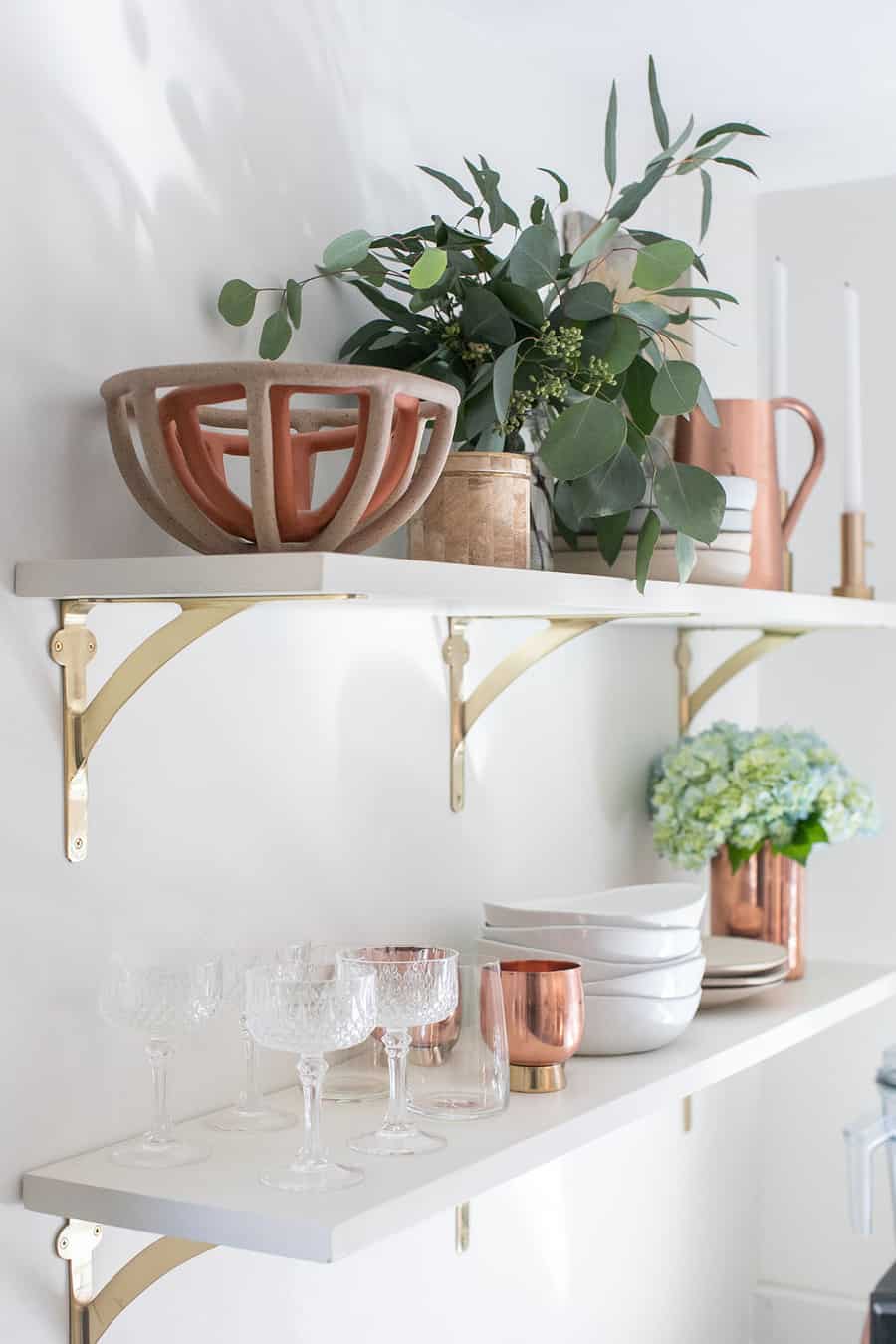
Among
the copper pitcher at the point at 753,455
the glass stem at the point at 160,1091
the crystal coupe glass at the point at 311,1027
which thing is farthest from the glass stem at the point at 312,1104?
the copper pitcher at the point at 753,455

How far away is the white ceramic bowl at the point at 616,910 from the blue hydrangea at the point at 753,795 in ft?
0.67

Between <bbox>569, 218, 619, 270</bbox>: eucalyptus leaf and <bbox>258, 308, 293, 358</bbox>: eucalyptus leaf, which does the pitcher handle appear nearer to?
<bbox>569, 218, 619, 270</bbox>: eucalyptus leaf

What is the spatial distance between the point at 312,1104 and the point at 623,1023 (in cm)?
44

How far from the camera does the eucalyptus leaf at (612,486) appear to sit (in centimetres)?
133

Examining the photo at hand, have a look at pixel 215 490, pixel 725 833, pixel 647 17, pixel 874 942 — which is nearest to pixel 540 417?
pixel 215 490

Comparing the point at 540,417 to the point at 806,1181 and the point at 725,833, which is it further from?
the point at 806,1181

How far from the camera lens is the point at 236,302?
1212 mm

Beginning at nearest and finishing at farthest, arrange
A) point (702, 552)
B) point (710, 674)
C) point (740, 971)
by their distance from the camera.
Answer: point (702, 552) < point (740, 971) < point (710, 674)

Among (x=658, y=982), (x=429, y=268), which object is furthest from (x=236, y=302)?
(x=658, y=982)

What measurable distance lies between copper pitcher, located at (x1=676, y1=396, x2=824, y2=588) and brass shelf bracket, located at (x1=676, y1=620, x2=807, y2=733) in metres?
0.27

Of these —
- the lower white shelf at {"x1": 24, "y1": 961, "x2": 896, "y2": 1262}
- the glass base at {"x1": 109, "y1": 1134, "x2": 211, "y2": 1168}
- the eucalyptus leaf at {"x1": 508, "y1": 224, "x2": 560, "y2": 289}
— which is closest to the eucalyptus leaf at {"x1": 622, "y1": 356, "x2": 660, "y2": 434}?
the eucalyptus leaf at {"x1": 508, "y1": 224, "x2": 560, "y2": 289}

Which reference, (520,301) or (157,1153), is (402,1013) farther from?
(520,301)

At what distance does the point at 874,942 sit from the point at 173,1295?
1.27 metres

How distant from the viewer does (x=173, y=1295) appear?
1.21 meters
